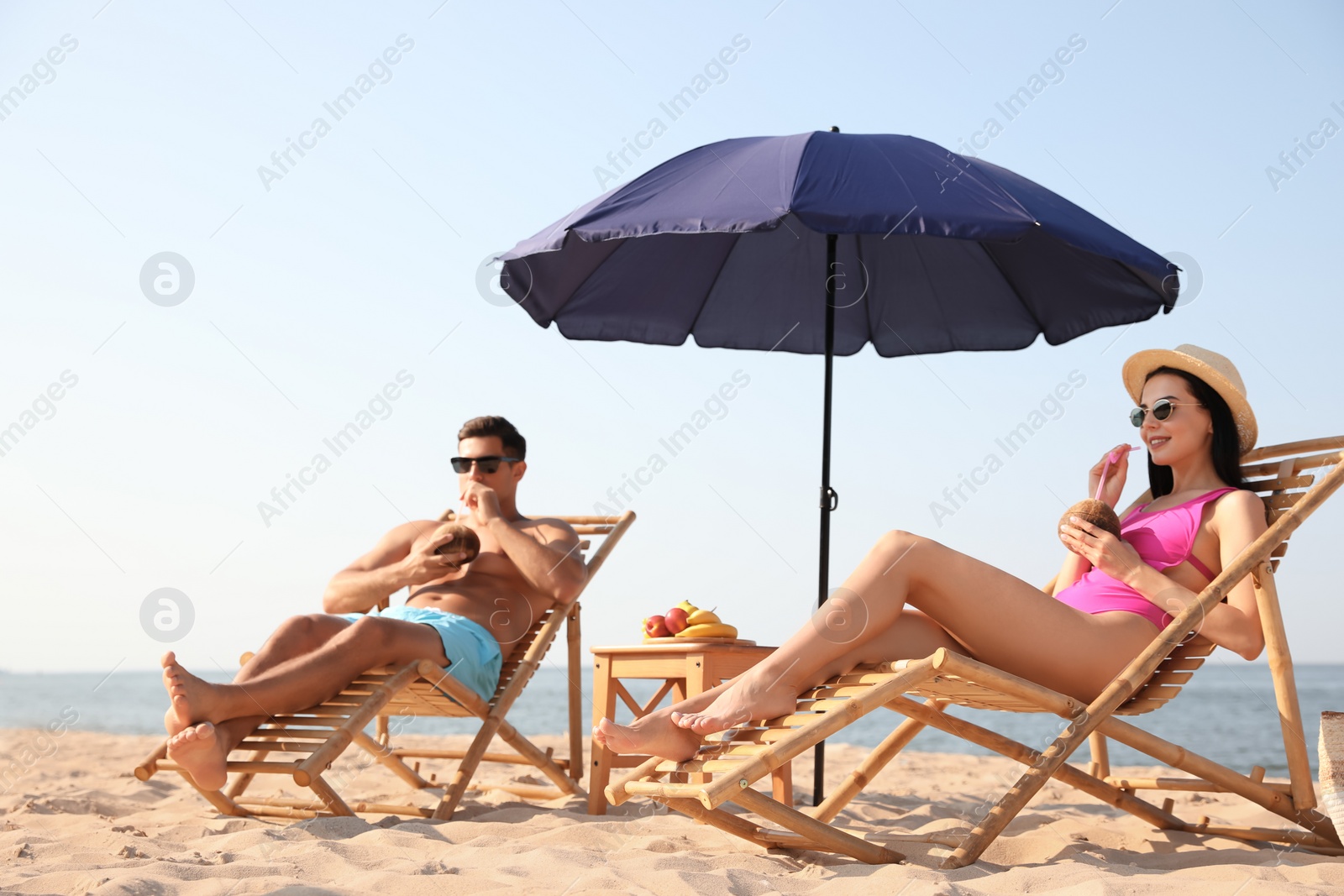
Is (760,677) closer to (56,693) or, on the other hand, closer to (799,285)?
(799,285)

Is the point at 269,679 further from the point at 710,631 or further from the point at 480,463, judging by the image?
the point at 710,631

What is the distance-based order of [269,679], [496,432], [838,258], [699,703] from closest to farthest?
1. [699,703]
2. [269,679]
3. [496,432]
4. [838,258]

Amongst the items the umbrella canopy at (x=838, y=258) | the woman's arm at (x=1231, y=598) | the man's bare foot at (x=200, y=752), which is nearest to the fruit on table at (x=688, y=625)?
the umbrella canopy at (x=838, y=258)

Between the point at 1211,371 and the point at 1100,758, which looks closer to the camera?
the point at 1211,371

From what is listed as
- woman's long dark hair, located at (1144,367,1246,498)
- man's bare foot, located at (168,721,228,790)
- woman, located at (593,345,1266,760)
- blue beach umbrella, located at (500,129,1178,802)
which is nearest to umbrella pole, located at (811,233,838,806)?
blue beach umbrella, located at (500,129,1178,802)

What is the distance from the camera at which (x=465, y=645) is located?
13.0 ft

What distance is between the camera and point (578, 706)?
4.38 meters

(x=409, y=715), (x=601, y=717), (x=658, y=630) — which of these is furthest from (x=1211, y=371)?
(x=409, y=715)

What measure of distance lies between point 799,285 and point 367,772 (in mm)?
3423

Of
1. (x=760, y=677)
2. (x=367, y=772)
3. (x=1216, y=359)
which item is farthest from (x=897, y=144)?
(x=367, y=772)

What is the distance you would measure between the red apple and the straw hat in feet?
5.78

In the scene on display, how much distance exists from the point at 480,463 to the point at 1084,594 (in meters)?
2.32

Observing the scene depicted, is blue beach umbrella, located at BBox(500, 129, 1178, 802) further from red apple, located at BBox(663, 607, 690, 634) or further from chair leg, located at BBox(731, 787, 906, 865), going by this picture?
chair leg, located at BBox(731, 787, 906, 865)

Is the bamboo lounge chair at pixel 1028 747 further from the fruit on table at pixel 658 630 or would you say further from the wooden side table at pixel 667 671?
the fruit on table at pixel 658 630
